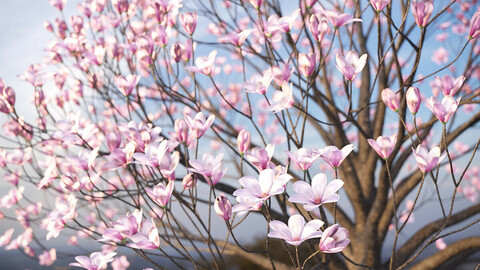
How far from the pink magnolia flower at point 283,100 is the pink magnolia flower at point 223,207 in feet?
1.22

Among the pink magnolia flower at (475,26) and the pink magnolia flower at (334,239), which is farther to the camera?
the pink magnolia flower at (475,26)

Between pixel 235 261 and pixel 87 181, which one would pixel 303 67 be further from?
pixel 235 261

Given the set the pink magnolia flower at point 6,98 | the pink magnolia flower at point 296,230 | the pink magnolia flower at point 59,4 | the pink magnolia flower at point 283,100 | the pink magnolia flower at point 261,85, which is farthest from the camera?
the pink magnolia flower at point 59,4

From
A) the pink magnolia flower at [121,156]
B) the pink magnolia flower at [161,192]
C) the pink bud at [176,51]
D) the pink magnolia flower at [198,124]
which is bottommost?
the pink magnolia flower at [161,192]

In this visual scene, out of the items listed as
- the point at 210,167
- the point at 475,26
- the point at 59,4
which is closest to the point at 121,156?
the point at 210,167

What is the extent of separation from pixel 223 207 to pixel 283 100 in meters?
0.45

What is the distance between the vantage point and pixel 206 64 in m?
1.60

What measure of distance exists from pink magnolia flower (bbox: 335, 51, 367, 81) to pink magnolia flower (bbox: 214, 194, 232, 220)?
0.60 metres

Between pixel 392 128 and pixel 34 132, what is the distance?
5984 mm

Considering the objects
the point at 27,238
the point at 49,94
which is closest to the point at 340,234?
the point at 49,94

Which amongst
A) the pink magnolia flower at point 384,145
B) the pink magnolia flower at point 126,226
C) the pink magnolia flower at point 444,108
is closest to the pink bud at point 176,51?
the pink magnolia flower at point 126,226

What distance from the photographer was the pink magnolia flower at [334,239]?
106 cm

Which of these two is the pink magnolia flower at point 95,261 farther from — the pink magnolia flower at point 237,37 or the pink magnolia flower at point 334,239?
the pink magnolia flower at point 237,37

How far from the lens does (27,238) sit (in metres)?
3.78
